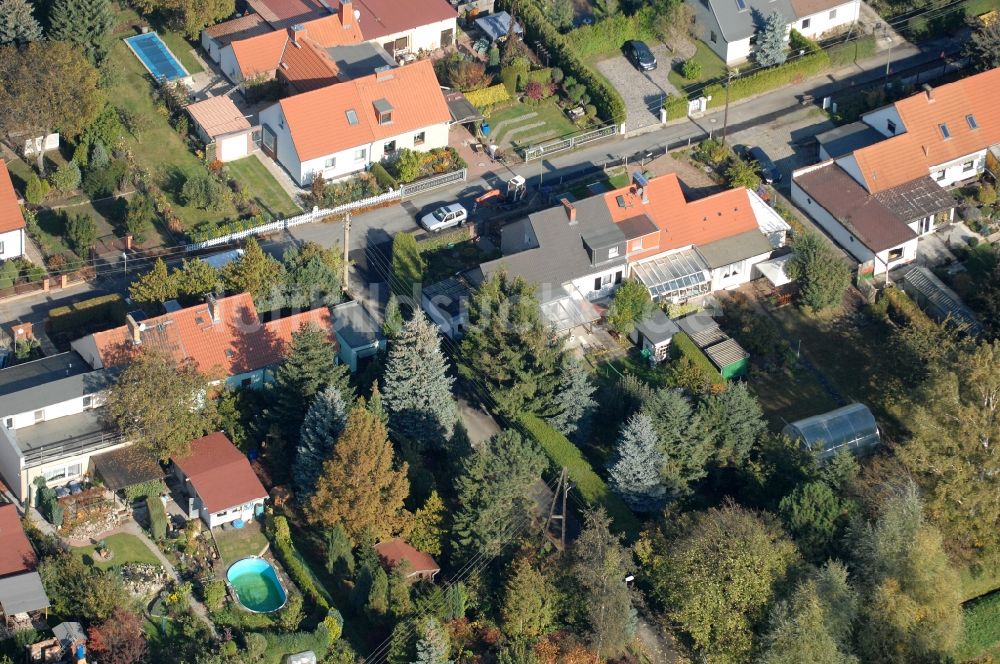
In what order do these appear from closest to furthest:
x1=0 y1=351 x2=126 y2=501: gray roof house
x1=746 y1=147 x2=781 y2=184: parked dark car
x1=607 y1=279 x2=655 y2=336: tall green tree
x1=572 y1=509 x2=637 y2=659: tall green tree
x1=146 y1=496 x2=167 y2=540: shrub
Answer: x1=572 y1=509 x2=637 y2=659: tall green tree < x1=146 y1=496 x2=167 y2=540: shrub < x1=0 y1=351 x2=126 y2=501: gray roof house < x1=607 y1=279 x2=655 y2=336: tall green tree < x1=746 y1=147 x2=781 y2=184: parked dark car

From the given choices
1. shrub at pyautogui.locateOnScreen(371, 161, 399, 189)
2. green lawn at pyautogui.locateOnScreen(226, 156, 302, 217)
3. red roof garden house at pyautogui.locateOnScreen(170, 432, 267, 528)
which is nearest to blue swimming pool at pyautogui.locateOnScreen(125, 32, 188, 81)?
green lawn at pyautogui.locateOnScreen(226, 156, 302, 217)

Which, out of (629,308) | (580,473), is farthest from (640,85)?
(580,473)

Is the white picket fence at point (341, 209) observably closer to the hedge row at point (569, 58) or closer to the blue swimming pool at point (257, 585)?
the hedge row at point (569, 58)

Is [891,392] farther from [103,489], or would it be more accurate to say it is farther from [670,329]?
[103,489]

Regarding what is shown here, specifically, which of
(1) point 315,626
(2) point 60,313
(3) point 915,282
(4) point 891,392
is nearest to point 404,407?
(1) point 315,626

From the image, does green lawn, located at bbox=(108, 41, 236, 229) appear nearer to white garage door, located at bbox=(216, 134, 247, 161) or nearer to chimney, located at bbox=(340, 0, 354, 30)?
white garage door, located at bbox=(216, 134, 247, 161)

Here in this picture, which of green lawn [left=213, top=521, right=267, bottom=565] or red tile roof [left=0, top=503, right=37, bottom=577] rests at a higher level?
red tile roof [left=0, top=503, right=37, bottom=577]

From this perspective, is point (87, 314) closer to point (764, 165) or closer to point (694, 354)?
point (694, 354)

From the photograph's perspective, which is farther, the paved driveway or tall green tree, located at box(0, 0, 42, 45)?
the paved driveway

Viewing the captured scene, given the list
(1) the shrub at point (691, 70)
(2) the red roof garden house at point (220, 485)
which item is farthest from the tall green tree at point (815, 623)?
(1) the shrub at point (691, 70)
